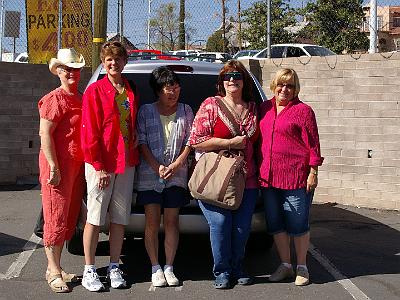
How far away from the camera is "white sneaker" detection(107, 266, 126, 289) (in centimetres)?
531

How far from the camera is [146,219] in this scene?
5.42 metres

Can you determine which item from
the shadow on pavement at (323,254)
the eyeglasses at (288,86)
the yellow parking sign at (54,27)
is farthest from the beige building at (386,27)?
the yellow parking sign at (54,27)

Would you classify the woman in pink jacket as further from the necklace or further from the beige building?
the beige building

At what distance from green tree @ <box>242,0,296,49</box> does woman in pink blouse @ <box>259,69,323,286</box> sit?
51.1 feet

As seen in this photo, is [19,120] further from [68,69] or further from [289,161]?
[289,161]

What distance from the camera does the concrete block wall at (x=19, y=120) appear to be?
10922 mm

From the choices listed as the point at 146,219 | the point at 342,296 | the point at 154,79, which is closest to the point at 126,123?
the point at 154,79

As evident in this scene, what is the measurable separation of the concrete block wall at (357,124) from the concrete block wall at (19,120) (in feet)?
14.8

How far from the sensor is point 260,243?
6.61 meters

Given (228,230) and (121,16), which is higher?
(121,16)

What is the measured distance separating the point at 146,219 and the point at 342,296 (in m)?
1.68

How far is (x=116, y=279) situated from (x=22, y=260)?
1379mm

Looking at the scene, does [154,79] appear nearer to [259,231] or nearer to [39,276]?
[259,231]

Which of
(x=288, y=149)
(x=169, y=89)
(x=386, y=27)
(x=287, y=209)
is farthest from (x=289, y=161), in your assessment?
(x=386, y=27)
